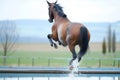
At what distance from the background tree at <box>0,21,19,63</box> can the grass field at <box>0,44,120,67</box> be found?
97 millimetres

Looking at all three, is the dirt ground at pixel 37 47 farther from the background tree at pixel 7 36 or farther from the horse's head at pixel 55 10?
the horse's head at pixel 55 10

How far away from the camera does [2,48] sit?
16.9ft

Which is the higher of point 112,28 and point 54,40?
point 54,40

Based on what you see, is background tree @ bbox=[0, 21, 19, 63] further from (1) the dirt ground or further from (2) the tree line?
(2) the tree line

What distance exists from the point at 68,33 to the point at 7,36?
7.80 ft

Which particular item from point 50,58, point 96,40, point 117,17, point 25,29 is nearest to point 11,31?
point 25,29

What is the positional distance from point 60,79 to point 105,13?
1599mm

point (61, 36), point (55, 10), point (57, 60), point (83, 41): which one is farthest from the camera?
point (57, 60)

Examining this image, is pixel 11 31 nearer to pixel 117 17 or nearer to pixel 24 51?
pixel 24 51

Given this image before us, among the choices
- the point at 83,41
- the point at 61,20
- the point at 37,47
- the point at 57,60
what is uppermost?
the point at 61,20

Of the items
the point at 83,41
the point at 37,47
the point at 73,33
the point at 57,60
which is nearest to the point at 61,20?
the point at 73,33

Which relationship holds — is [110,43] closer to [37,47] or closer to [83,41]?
[37,47]

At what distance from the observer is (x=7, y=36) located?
517 cm

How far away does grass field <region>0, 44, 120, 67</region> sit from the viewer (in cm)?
505
